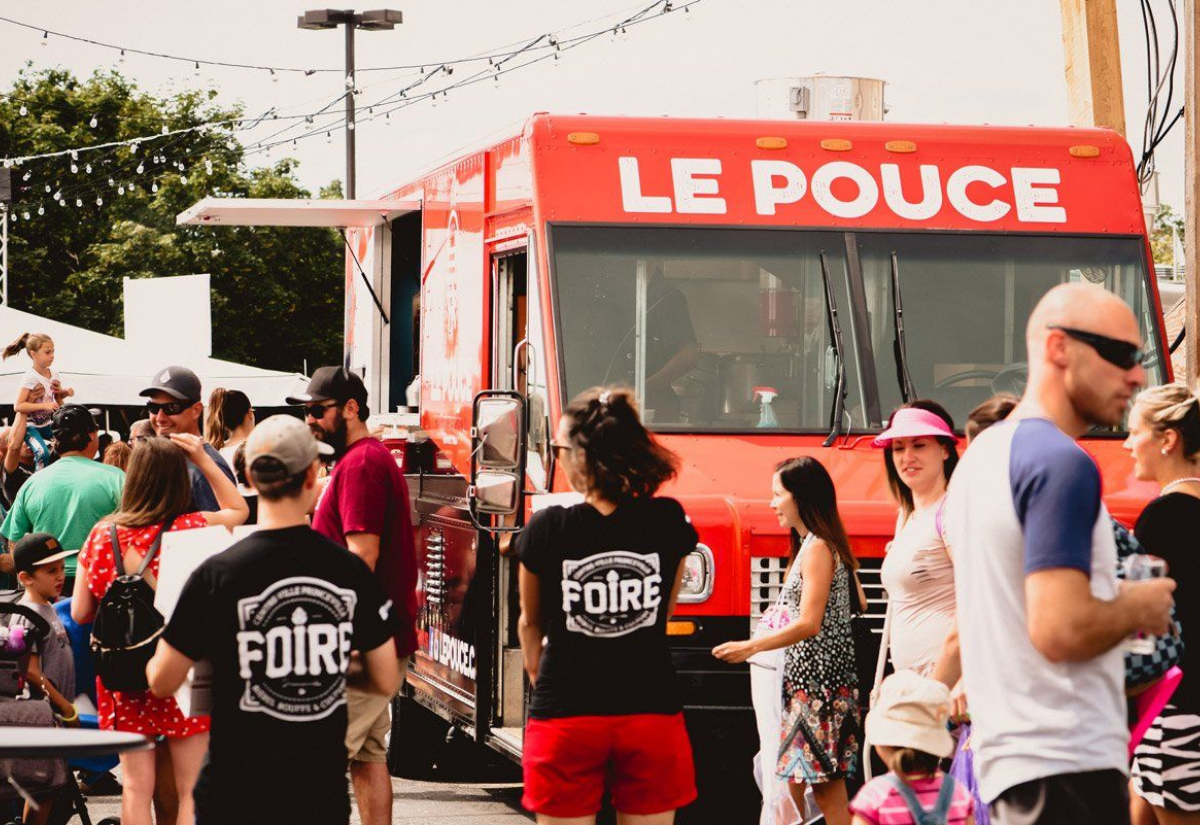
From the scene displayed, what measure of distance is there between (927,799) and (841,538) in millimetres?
1743

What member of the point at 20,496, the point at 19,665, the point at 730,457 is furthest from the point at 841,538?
the point at 20,496

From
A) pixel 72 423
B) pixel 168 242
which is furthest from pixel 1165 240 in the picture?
pixel 72 423

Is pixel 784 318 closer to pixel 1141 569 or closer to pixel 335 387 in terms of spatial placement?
pixel 335 387

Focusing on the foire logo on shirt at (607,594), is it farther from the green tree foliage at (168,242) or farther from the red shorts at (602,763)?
the green tree foliage at (168,242)

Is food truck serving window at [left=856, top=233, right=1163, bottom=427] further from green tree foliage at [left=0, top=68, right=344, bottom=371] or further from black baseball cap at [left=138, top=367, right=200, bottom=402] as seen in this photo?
green tree foliage at [left=0, top=68, right=344, bottom=371]

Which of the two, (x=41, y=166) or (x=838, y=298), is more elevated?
(x=41, y=166)

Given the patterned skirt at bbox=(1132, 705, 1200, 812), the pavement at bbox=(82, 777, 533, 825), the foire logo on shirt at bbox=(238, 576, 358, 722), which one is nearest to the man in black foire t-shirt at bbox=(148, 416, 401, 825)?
the foire logo on shirt at bbox=(238, 576, 358, 722)

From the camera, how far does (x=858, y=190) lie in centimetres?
752

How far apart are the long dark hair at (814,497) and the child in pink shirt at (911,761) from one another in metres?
1.60

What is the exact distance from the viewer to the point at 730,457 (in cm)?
693

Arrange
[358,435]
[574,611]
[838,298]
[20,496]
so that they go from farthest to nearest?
[20,496], [838,298], [358,435], [574,611]

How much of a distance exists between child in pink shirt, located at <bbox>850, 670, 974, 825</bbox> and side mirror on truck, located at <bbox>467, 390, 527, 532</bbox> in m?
2.33

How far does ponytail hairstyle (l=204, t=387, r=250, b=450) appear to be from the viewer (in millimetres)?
9023

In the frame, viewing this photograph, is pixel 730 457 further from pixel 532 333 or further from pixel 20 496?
pixel 20 496
